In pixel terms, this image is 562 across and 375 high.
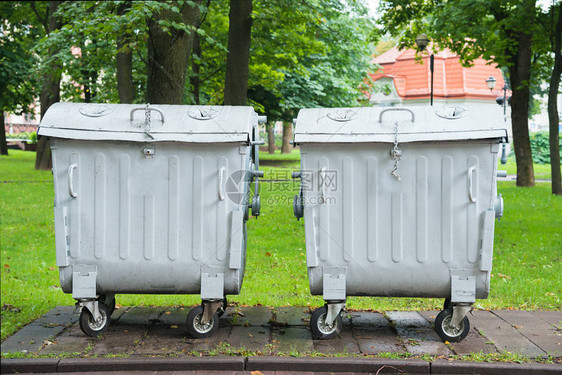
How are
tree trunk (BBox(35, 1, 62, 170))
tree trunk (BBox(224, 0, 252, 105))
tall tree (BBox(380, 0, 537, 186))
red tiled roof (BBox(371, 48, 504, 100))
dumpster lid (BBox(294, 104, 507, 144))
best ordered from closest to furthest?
dumpster lid (BBox(294, 104, 507, 144)) → tree trunk (BBox(224, 0, 252, 105)) → tall tree (BBox(380, 0, 537, 186)) → tree trunk (BBox(35, 1, 62, 170)) → red tiled roof (BBox(371, 48, 504, 100))

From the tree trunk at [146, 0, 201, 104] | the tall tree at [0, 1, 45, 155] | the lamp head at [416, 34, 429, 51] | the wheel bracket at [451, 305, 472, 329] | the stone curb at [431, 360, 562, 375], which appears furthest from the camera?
the tall tree at [0, 1, 45, 155]

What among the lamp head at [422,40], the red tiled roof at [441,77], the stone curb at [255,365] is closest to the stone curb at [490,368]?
the stone curb at [255,365]

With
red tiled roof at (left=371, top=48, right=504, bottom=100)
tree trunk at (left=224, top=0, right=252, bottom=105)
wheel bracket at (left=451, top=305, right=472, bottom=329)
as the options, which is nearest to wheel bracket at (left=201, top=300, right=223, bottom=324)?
wheel bracket at (left=451, top=305, right=472, bottom=329)

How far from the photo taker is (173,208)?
4887 millimetres

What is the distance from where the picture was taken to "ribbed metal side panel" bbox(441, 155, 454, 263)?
15.6 feet

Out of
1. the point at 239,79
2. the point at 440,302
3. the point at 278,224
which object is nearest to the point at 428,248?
the point at 440,302

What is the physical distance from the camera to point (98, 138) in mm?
4820

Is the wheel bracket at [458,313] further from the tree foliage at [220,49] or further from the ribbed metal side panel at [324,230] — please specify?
the tree foliage at [220,49]

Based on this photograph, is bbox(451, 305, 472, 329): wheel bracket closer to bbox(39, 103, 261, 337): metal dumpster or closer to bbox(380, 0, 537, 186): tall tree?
bbox(39, 103, 261, 337): metal dumpster

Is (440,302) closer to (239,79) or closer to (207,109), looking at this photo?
(207,109)

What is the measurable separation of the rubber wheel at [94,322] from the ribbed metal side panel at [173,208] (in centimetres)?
71

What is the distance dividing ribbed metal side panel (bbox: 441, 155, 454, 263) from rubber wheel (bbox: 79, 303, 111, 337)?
2716 millimetres

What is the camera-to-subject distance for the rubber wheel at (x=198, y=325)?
4.90m

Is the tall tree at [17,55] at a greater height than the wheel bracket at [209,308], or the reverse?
the tall tree at [17,55]
